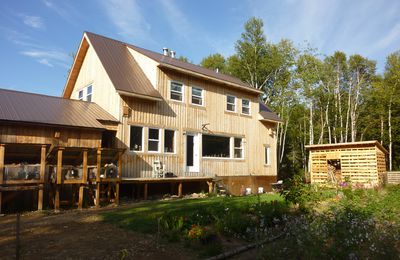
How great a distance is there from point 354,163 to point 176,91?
41.2ft

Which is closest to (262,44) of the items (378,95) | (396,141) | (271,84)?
(271,84)

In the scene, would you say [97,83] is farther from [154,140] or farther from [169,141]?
[169,141]

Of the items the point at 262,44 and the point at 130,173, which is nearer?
the point at 130,173

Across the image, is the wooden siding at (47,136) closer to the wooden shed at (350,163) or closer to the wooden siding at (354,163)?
the wooden shed at (350,163)

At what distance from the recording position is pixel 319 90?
40656 millimetres

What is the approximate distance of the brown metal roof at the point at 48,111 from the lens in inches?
531

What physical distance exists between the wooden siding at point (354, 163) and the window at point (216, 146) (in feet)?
22.7

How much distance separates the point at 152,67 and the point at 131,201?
7.30 metres

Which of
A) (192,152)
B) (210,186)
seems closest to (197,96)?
(192,152)

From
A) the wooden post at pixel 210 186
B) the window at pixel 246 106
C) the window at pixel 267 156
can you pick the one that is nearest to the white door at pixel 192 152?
the wooden post at pixel 210 186

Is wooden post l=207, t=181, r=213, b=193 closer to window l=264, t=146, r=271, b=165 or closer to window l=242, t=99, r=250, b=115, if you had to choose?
window l=242, t=99, r=250, b=115

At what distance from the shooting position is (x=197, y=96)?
68.1 feet

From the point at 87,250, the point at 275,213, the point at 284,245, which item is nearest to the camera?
the point at 284,245

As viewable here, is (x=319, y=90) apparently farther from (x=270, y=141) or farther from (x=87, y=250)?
(x=87, y=250)
